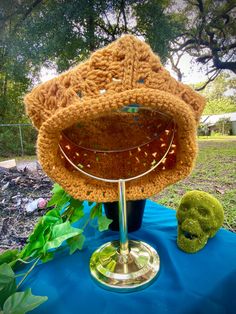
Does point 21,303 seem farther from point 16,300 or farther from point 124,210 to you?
point 124,210

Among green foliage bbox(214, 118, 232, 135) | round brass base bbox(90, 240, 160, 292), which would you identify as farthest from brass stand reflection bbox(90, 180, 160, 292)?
green foliage bbox(214, 118, 232, 135)

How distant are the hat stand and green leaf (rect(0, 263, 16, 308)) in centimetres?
14

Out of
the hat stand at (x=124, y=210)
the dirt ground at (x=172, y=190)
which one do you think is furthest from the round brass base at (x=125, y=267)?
the dirt ground at (x=172, y=190)

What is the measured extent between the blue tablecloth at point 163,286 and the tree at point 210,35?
759mm

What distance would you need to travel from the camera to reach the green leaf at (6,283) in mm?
319

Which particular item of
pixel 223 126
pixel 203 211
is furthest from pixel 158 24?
pixel 203 211

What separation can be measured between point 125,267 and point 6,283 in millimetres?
201

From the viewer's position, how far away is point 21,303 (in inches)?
11.3

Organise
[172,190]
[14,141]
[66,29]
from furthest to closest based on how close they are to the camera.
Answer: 1. [14,141]
2. [66,29]
3. [172,190]

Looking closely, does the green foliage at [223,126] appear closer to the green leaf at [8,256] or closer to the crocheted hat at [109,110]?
the crocheted hat at [109,110]

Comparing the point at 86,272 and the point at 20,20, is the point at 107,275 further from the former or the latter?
the point at 20,20

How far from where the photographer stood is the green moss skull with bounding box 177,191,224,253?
428 mm

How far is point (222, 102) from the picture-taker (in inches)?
36.7

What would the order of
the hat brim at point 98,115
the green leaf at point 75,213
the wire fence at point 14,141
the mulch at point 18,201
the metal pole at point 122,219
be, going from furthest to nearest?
the wire fence at point 14,141 → the mulch at point 18,201 → the green leaf at point 75,213 → the metal pole at point 122,219 → the hat brim at point 98,115
